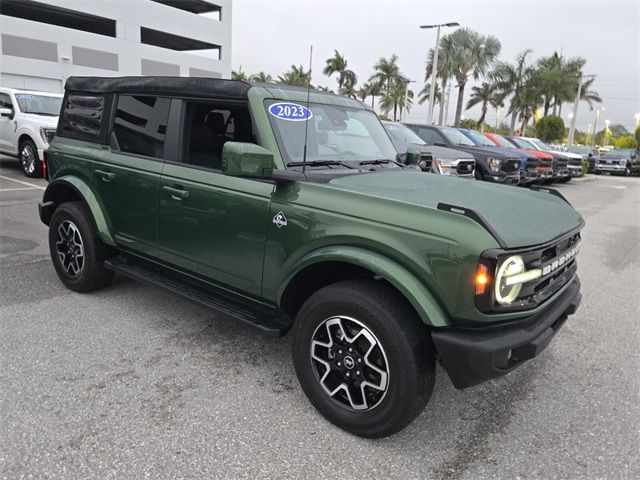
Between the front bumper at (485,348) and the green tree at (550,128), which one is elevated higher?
the green tree at (550,128)

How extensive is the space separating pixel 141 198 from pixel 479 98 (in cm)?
5270

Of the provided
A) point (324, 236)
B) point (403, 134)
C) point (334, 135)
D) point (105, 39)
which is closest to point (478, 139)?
point (403, 134)

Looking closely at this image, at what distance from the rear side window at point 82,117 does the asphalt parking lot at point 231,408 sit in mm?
1448

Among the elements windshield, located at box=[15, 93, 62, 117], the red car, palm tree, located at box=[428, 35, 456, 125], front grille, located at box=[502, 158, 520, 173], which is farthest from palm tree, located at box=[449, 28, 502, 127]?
windshield, located at box=[15, 93, 62, 117]

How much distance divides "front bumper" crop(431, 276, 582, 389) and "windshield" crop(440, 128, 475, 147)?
10.9m

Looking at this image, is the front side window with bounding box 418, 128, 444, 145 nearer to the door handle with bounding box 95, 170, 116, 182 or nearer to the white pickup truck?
the white pickup truck

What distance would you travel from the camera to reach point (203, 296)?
349 centimetres

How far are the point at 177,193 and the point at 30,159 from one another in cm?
938

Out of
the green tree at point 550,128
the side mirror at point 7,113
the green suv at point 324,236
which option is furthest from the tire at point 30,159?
the green tree at point 550,128

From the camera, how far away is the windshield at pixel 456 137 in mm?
12853

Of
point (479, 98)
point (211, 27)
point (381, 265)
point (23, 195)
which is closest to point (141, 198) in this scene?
point (381, 265)

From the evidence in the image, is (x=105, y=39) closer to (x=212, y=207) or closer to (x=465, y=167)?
(x=465, y=167)

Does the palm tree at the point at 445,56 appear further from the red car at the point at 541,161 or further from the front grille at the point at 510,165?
the front grille at the point at 510,165

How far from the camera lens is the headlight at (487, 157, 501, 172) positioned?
12266 mm
